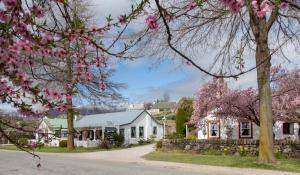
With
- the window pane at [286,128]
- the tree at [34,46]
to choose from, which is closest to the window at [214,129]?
the window pane at [286,128]

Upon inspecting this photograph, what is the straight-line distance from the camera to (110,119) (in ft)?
210

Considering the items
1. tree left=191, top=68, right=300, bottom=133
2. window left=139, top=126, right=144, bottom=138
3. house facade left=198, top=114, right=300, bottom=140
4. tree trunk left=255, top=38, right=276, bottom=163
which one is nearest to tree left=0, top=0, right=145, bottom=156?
tree trunk left=255, top=38, right=276, bottom=163

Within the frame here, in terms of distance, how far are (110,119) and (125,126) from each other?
301 centimetres

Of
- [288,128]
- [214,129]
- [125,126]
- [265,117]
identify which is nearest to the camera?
[265,117]

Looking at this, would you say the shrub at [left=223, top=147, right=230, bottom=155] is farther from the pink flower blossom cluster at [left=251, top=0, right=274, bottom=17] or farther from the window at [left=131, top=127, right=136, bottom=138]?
the pink flower blossom cluster at [left=251, top=0, right=274, bottom=17]

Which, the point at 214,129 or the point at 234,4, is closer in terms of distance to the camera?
the point at 234,4

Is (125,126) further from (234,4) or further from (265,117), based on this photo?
(234,4)

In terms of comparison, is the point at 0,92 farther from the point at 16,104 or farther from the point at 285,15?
the point at 285,15

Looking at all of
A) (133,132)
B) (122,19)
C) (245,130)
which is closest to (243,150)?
(245,130)

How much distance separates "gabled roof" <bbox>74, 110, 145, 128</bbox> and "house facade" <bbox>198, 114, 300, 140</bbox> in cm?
1630

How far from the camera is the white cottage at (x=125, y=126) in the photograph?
201ft

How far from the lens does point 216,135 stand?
46938 millimetres

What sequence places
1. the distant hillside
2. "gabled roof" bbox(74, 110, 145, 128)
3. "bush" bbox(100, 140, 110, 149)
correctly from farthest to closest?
"gabled roof" bbox(74, 110, 145, 128), "bush" bbox(100, 140, 110, 149), the distant hillside

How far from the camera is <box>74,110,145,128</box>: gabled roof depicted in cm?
6211
